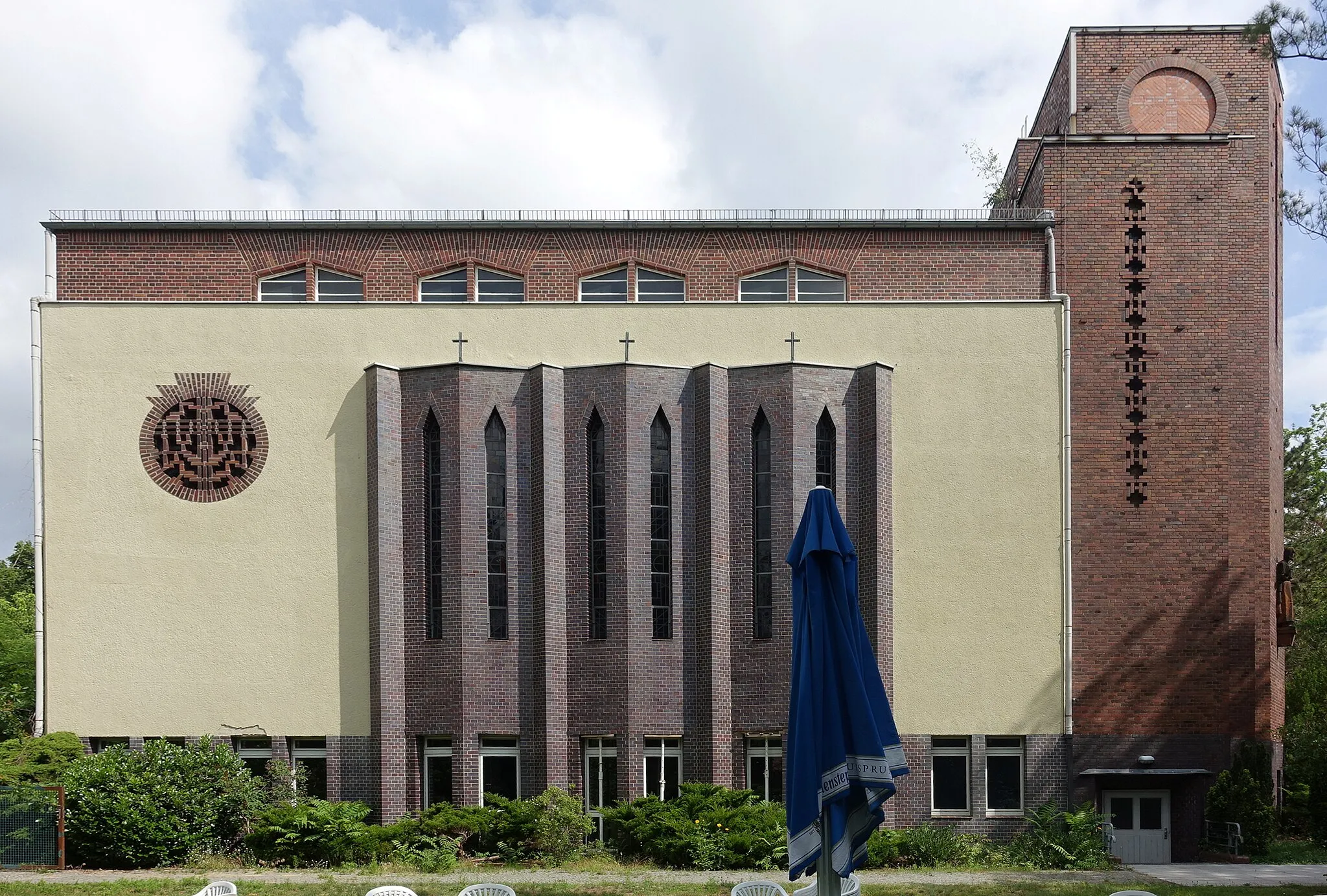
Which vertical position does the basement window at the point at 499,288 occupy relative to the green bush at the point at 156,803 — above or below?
above

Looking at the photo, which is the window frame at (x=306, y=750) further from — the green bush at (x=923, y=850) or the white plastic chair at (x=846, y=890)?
the white plastic chair at (x=846, y=890)

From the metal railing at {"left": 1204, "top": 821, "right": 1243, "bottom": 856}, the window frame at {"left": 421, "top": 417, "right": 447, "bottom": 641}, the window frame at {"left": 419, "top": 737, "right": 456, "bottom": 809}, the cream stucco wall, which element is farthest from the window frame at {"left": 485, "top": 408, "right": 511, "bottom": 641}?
the metal railing at {"left": 1204, "top": 821, "right": 1243, "bottom": 856}

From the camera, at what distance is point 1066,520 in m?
22.5

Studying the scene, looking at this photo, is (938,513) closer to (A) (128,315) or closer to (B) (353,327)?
(B) (353,327)

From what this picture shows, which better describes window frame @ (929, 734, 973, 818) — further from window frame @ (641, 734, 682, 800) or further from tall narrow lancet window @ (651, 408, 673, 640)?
tall narrow lancet window @ (651, 408, 673, 640)

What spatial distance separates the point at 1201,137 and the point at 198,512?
2110 cm

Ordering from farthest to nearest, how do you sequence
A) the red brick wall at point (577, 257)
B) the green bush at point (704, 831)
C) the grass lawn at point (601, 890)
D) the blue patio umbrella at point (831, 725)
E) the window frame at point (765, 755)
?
the red brick wall at point (577, 257) < the window frame at point (765, 755) < the green bush at point (704, 831) < the grass lawn at point (601, 890) < the blue patio umbrella at point (831, 725)

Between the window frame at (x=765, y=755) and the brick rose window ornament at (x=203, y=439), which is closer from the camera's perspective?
the window frame at (x=765, y=755)

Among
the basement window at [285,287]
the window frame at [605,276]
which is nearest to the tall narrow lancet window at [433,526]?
the window frame at [605,276]

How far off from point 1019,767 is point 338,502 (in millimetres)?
13914

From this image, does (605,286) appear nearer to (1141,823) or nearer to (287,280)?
(287,280)

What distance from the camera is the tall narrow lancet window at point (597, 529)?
22.2 m

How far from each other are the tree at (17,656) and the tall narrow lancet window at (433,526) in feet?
28.5

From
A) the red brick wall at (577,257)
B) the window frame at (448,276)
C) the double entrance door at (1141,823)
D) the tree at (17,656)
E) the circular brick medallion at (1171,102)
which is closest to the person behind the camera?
the double entrance door at (1141,823)
